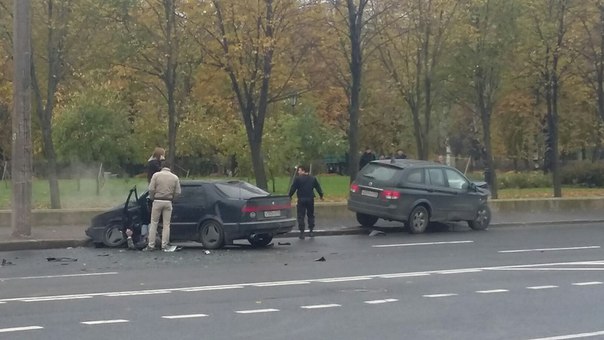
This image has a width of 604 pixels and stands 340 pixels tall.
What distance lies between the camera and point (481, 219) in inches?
1036

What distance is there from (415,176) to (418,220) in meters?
1.02

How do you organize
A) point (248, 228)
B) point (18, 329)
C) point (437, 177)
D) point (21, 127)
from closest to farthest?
point (18, 329)
point (248, 228)
point (21, 127)
point (437, 177)

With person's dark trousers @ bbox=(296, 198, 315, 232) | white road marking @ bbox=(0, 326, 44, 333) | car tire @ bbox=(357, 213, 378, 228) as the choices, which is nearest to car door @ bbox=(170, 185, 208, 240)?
person's dark trousers @ bbox=(296, 198, 315, 232)

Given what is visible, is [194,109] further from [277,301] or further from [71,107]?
[277,301]

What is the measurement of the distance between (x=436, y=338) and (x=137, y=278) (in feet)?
20.9

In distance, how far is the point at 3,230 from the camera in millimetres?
23344

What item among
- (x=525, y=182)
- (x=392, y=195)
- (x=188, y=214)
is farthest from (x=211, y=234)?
(x=525, y=182)

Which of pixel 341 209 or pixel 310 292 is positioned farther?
pixel 341 209

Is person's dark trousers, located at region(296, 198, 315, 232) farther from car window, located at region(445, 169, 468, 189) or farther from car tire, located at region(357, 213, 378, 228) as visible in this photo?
car window, located at region(445, 169, 468, 189)

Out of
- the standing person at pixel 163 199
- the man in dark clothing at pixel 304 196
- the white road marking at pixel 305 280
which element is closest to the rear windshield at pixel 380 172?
the man in dark clothing at pixel 304 196

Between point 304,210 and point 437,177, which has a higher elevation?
point 437,177

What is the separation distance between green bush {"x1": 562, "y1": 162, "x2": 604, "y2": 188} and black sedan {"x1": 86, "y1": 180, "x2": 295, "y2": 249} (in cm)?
3182

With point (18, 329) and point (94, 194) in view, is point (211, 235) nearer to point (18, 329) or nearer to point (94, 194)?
point (18, 329)

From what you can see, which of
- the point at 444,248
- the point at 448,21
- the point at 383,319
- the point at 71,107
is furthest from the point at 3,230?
the point at 71,107
